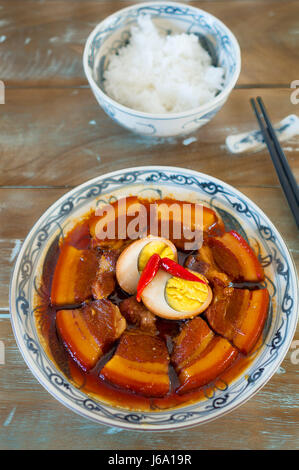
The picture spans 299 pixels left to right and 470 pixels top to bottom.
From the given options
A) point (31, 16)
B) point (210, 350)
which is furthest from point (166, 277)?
point (31, 16)

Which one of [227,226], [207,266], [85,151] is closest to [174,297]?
[207,266]

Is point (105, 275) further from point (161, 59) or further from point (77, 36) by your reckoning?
point (77, 36)

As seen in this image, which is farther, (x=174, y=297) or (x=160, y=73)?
(x=160, y=73)

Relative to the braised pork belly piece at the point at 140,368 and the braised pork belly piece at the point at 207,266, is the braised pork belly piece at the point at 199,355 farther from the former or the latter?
the braised pork belly piece at the point at 207,266

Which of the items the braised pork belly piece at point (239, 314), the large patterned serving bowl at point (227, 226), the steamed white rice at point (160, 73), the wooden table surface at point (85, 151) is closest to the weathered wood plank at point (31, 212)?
the wooden table surface at point (85, 151)

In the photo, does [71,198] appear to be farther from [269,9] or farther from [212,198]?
[269,9]

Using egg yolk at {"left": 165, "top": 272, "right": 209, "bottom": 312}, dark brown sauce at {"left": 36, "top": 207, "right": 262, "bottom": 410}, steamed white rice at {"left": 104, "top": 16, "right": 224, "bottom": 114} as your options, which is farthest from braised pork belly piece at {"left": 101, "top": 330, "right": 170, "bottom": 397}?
steamed white rice at {"left": 104, "top": 16, "right": 224, "bottom": 114}

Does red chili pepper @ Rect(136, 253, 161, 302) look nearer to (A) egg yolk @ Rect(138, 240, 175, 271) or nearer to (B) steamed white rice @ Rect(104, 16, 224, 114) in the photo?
(A) egg yolk @ Rect(138, 240, 175, 271)
